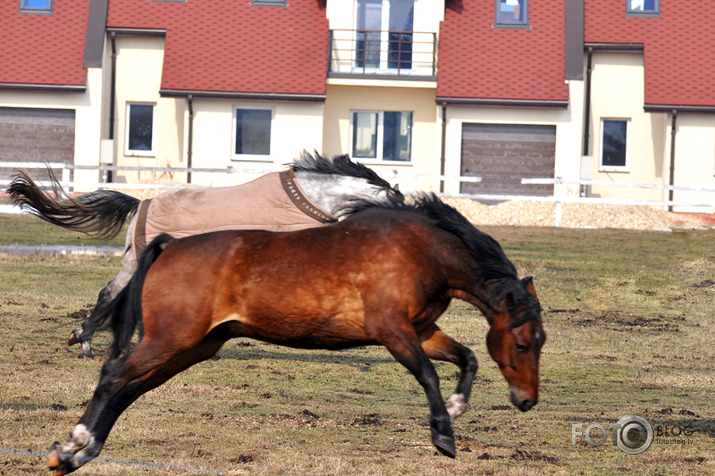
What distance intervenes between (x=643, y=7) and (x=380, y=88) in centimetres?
932

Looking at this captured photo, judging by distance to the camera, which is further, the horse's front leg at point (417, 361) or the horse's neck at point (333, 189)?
the horse's neck at point (333, 189)

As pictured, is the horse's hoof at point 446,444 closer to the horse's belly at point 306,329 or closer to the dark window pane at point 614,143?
the horse's belly at point 306,329

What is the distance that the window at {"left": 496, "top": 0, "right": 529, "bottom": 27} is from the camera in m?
33.0

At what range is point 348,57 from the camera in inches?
1298

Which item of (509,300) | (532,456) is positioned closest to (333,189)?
(509,300)

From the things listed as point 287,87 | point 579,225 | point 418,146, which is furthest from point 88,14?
point 579,225

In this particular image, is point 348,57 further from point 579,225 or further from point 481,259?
point 481,259

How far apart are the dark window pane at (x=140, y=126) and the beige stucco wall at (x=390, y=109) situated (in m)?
5.82

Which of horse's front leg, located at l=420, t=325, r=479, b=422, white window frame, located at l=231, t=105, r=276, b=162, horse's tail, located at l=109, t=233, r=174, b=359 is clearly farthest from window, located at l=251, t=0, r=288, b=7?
horse's front leg, located at l=420, t=325, r=479, b=422

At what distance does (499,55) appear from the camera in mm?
32469

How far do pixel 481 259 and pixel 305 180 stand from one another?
66.6 inches

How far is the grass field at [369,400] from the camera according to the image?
6.92 meters

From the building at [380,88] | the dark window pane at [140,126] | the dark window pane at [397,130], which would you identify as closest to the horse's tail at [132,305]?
the building at [380,88]

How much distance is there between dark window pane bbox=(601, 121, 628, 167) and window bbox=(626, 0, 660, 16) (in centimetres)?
364
